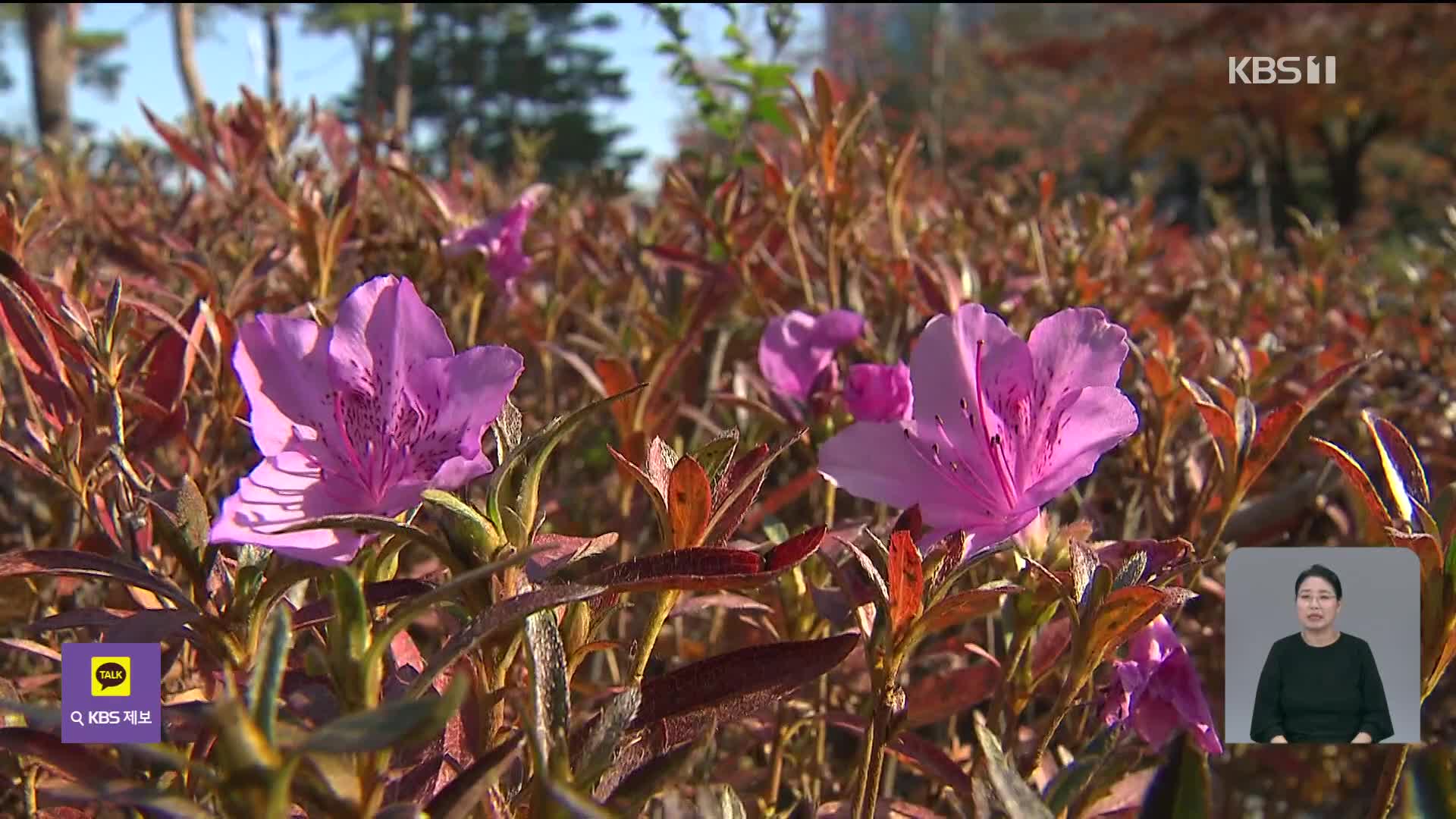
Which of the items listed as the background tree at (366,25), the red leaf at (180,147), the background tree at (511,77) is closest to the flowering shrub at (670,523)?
the red leaf at (180,147)

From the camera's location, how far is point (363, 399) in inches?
29.2

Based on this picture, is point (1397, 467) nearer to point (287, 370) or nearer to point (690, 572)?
point (690, 572)

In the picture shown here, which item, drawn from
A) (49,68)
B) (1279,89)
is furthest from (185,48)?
(1279,89)

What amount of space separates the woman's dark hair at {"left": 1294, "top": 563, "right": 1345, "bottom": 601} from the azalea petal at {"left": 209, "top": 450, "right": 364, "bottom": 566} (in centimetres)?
60

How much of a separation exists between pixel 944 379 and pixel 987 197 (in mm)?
1976

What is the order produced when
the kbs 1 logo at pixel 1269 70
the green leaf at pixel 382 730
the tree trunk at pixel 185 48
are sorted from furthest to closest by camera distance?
the tree trunk at pixel 185 48 → the kbs 1 logo at pixel 1269 70 → the green leaf at pixel 382 730

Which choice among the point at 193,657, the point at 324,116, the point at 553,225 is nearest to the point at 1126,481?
the point at 193,657

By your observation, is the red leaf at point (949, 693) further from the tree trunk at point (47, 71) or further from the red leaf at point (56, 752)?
the tree trunk at point (47, 71)

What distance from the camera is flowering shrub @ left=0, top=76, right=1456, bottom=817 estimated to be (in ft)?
1.86

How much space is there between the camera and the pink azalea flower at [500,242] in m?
1.41

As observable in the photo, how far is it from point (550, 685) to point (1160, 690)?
0.44 metres

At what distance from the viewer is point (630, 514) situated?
123 cm

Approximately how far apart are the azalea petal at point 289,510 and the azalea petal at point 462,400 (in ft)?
0.21

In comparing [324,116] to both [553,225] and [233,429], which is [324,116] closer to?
[553,225]
